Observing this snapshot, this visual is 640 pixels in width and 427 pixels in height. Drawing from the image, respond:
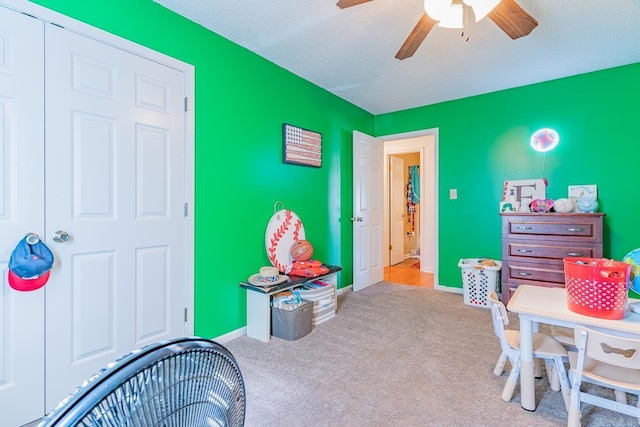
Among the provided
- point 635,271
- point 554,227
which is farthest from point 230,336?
point 554,227

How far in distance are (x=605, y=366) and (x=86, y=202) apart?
9.11 feet

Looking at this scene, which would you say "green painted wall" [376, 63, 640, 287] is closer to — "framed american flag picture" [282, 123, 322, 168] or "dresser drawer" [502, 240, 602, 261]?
"dresser drawer" [502, 240, 602, 261]

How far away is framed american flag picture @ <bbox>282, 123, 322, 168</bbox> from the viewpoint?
9.93 ft

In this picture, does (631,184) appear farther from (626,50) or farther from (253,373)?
(253,373)

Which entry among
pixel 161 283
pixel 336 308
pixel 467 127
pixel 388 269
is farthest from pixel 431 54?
pixel 388 269

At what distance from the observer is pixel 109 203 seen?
1.86 metres

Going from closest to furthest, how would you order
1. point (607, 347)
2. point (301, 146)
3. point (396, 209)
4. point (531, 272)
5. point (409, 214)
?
point (607, 347)
point (531, 272)
point (301, 146)
point (396, 209)
point (409, 214)

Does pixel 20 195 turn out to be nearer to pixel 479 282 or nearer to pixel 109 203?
pixel 109 203

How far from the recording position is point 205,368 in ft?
1.60

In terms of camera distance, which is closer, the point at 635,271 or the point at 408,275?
the point at 635,271

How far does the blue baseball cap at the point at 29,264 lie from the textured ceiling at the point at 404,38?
1.70 m

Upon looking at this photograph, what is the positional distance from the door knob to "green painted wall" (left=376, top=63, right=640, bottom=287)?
383 cm

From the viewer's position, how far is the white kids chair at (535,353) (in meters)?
1.54

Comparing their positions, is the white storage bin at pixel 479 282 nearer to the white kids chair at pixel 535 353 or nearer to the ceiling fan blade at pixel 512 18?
the white kids chair at pixel 535 353
